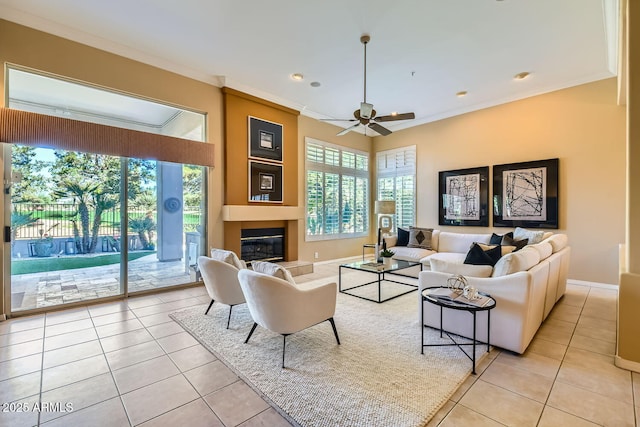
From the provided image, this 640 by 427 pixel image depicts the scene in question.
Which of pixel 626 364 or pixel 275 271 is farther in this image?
pixel 275 271

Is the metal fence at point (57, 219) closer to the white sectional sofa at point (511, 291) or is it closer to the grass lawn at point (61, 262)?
the grass lawn at point (61, 262)

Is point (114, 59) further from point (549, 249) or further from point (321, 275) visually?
point (549, 249)

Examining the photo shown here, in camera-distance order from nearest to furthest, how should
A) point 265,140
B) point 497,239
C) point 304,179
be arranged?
point 497,239 < point 265,140 < point 304,179

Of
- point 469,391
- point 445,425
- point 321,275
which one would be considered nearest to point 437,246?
point 321,275

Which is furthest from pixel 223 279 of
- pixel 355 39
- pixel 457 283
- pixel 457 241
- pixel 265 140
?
pixel 457 241

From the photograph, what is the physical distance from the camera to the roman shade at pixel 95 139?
3375mm

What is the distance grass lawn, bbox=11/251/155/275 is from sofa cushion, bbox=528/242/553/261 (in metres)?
5.42

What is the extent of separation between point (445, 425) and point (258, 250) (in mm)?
4516

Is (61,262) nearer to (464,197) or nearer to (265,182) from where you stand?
(265,182)

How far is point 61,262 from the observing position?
3.96m

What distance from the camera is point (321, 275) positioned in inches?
227

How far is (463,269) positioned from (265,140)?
4.27 metres

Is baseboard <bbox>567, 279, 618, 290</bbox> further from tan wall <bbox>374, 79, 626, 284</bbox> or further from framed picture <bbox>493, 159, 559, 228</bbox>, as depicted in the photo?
framed picture <bbox>493, 159, 559, 228</bbox>

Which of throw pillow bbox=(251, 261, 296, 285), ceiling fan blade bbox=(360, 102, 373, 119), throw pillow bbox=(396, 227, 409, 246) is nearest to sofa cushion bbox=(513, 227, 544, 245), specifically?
throw pillow bbox=(396, 227, 409, 246)
